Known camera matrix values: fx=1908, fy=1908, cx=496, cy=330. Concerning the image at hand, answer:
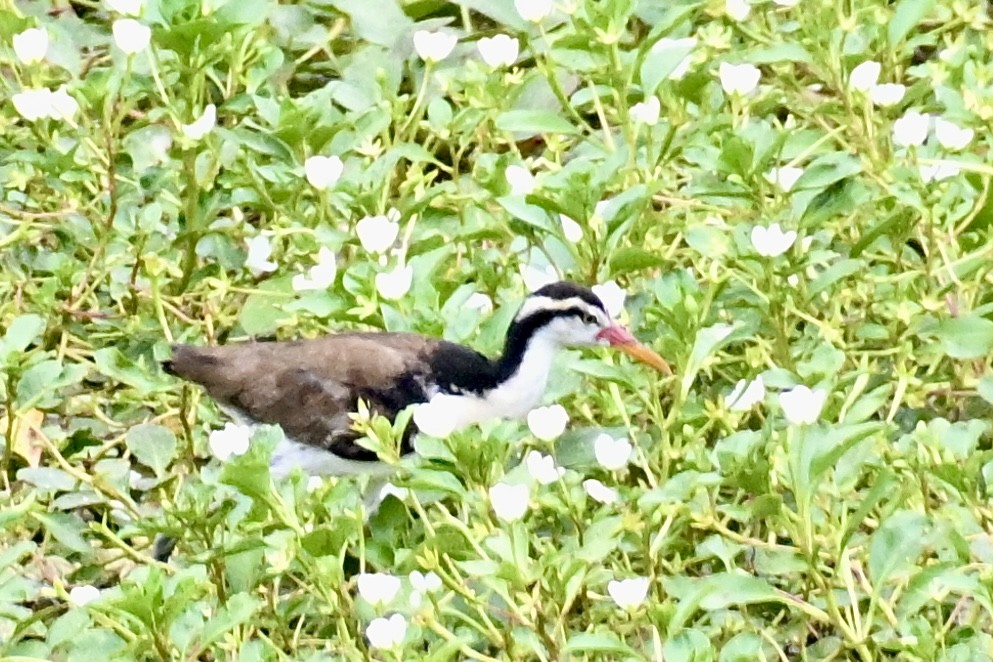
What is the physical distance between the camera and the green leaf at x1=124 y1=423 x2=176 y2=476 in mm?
3688

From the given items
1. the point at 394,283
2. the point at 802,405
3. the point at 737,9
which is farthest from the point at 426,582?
the point at 737,9

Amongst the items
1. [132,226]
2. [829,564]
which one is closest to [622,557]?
[829,564]

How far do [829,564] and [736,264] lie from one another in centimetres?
64

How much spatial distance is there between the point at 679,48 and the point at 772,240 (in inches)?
23.5

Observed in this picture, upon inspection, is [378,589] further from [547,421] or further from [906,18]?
[906,18]

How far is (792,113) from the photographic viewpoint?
14.9 feet

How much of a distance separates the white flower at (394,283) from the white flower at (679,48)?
2.25ft

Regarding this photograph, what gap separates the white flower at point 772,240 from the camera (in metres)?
3.31

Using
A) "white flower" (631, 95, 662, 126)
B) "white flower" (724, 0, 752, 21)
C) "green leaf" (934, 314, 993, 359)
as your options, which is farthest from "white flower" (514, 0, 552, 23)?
"green leaf" (934, 314, 993, 359)

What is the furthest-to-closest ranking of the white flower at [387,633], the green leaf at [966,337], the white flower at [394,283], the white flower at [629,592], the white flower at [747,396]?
1. the white flower at [394,283]
2. the green leaf at [966,337]
3. the white flower at [747,396]
4. the white flower at [629,592]
5. the white flower at [387,633]

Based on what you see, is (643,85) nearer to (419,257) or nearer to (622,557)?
(419,257)

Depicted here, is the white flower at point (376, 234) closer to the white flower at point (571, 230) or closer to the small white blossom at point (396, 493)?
the white flower at point (571, 230)

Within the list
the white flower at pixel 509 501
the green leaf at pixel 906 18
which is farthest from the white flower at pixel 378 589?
the green leaf at pixel 906 18

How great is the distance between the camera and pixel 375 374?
11.8 ft
